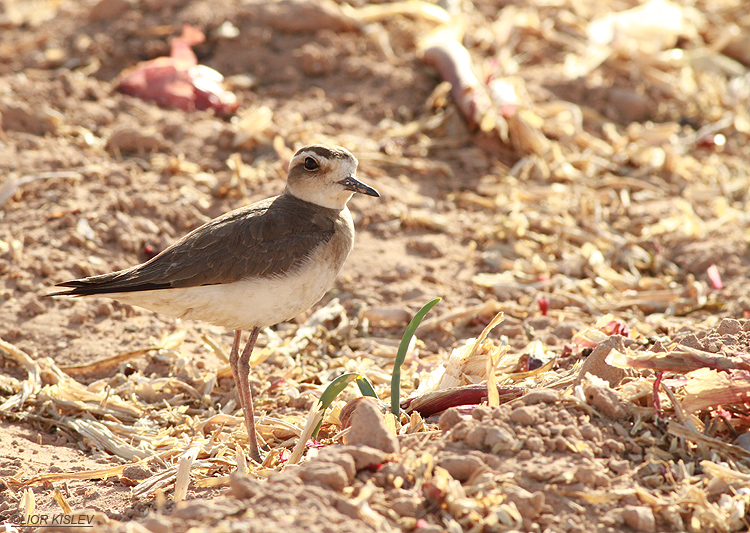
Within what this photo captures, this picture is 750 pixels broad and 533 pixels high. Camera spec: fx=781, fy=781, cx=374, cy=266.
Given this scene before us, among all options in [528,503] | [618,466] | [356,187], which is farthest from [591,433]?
[356,187]

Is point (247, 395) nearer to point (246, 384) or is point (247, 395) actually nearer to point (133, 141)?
point (246, 384)

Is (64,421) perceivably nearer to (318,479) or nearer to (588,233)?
(318,479)

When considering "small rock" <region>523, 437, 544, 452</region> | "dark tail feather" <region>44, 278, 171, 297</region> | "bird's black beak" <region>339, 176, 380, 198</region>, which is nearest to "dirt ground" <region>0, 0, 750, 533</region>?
"small rock" <region>523, 437, 544, 452</region>

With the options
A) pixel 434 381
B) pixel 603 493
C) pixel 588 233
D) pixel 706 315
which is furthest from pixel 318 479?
pixel 588 233

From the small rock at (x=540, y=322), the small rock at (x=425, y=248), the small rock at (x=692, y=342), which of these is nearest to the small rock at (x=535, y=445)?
the small rock at (x=692, y=342)

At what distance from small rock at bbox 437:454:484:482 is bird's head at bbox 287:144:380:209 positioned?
1.91 meters

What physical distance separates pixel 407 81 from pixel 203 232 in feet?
15.1

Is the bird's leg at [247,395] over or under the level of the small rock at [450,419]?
under

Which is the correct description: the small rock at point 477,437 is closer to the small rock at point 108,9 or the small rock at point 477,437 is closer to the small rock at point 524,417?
the small rock at point 524,417

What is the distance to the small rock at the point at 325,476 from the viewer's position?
2680 mm

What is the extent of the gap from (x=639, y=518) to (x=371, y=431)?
3.29ft

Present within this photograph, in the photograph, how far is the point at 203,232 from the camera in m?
4.30

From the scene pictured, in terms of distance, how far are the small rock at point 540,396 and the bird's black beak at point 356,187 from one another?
156 centimetres

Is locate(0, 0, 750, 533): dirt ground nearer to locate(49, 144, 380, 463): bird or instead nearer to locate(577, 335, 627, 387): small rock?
locate(577, 335, 627, 387): small rock
